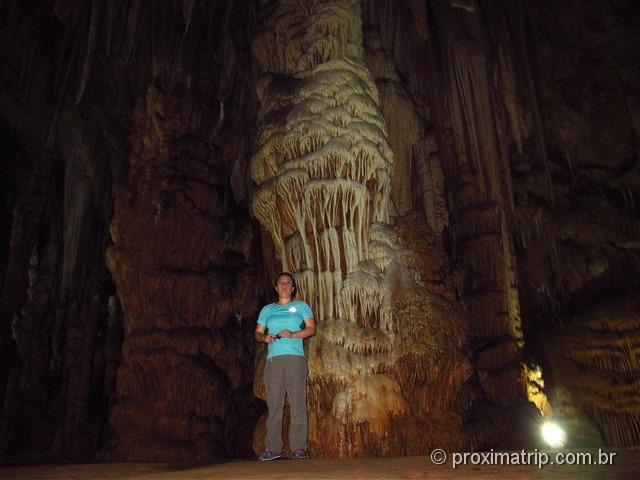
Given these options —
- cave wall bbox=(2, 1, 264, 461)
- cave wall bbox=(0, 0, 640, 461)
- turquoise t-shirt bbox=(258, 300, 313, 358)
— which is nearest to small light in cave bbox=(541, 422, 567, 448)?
cave wall bbox=(0, 0, 640, 461)

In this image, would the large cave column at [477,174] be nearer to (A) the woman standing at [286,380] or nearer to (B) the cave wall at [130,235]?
(B) the cave wall at [130,235]

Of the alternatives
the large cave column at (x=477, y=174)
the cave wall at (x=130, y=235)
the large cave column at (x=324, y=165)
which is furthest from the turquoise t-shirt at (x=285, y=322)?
the large cave column at (x=477, y=174)

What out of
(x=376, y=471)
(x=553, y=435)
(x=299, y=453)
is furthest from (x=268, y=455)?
(x=553, y=435)

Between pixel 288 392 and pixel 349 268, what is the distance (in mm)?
2589

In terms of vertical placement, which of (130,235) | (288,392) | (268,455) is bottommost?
(268,455)

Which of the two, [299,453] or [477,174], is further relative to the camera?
[477,174]

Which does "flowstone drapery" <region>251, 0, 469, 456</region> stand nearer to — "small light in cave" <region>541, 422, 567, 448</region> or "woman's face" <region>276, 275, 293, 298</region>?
"woman's face" <region>276, 275, 293, 298</region>

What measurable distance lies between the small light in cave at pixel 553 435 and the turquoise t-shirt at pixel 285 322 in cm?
497

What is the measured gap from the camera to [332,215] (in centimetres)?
557

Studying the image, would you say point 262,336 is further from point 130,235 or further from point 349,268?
point 130,235

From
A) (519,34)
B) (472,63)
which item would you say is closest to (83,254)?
(472,63)

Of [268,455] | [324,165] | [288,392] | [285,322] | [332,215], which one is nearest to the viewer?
[268,455]

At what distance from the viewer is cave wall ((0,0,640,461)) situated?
5.53m

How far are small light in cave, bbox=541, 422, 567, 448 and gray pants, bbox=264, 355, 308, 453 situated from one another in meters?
4.89
